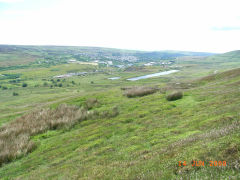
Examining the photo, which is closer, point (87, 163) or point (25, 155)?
point (87, 163)

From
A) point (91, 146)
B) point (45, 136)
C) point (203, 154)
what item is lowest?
point (45, 136)

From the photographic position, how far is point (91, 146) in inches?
565

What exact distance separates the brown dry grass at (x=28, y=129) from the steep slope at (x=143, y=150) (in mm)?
978

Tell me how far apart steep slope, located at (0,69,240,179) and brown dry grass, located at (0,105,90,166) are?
978 mm

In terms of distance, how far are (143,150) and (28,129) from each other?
17.4 metres

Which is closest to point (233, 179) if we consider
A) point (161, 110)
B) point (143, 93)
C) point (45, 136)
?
point (161, 110)

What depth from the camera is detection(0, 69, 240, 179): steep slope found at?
6.86 m

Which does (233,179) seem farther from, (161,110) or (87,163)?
(161,110)

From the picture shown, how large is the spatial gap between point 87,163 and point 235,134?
832 centimetres

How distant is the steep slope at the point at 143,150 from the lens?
6.86 meters
